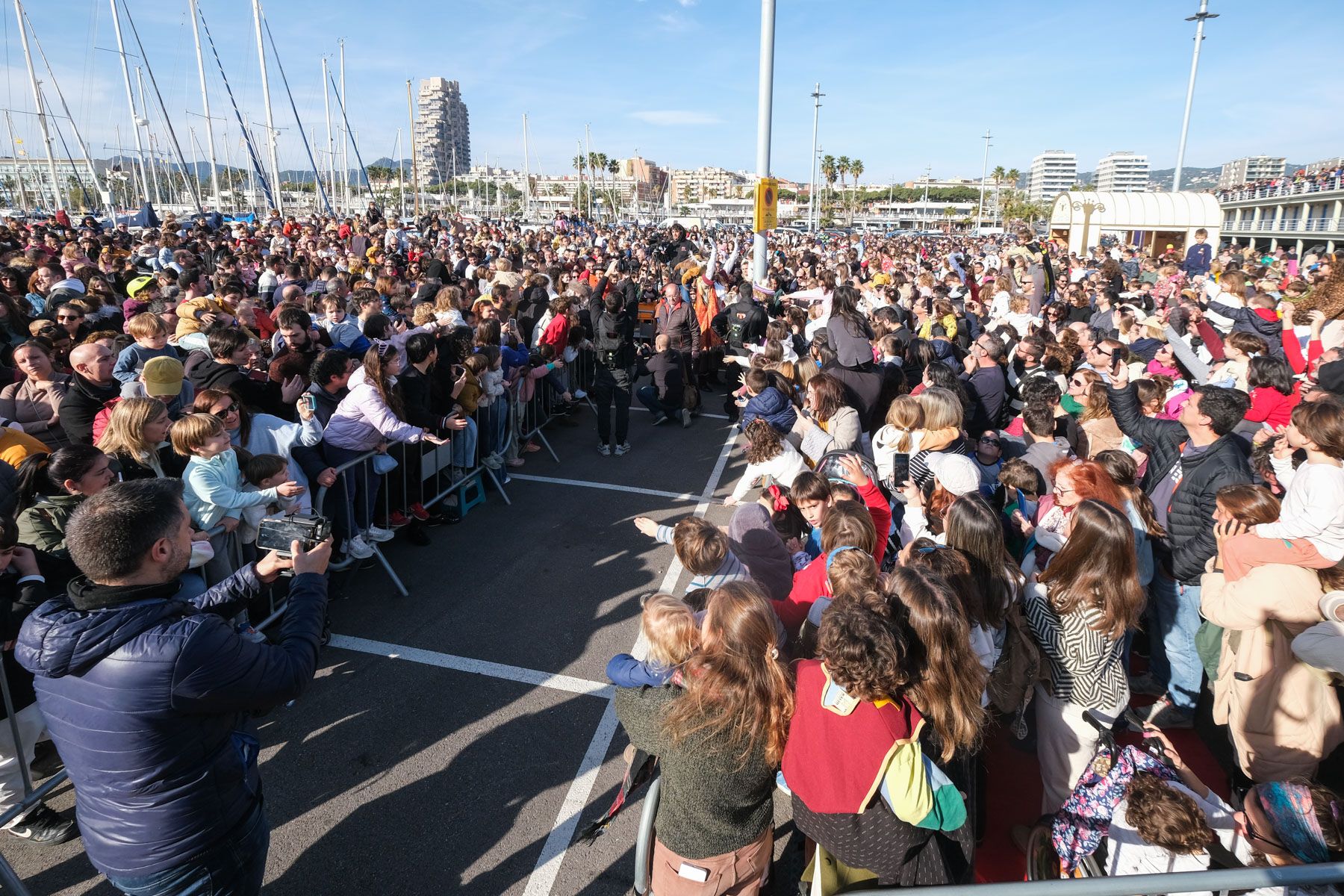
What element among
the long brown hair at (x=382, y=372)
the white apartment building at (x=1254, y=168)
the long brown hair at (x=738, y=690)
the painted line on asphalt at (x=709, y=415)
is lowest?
the painted line on asphalt at (x=709, y=415)

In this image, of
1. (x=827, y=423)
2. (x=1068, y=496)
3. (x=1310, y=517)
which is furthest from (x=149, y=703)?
(x=827, y=423)

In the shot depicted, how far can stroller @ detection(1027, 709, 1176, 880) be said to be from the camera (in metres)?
2.81

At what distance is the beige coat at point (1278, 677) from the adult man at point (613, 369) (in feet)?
21.0

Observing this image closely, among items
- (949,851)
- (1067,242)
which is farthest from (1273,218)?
(949,851)

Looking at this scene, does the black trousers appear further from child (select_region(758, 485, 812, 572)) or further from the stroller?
the stroller

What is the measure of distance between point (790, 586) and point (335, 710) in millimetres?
2804

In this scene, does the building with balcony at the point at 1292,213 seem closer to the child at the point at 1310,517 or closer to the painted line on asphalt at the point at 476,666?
the child at the point at 1310,517

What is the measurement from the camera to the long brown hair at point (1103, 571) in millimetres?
3201

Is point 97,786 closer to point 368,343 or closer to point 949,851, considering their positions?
point 949,851

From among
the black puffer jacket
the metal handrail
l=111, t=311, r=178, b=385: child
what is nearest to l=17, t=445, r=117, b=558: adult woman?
l=111, t=311, r=178, b=385: child

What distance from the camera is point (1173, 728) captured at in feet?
14.5

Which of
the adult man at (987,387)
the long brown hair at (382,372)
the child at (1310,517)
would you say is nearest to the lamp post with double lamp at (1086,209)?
the adult man at (987,387)

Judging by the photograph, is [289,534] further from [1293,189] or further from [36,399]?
[1293,189]

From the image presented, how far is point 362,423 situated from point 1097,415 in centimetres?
572
